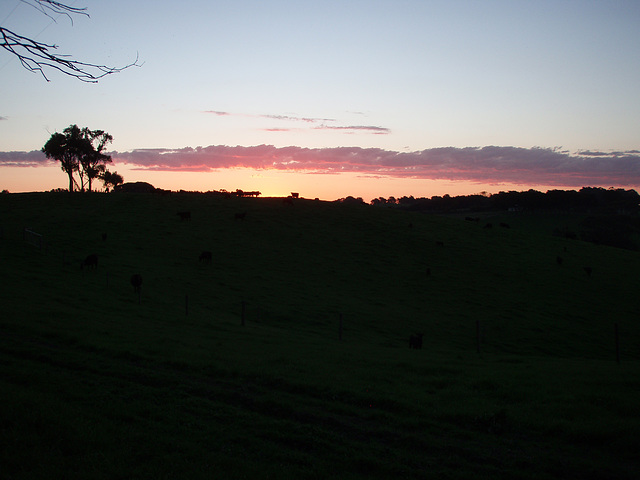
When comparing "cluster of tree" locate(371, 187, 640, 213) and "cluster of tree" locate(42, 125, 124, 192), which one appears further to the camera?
"cluster of tree" locate(371, 187, 640, 213)

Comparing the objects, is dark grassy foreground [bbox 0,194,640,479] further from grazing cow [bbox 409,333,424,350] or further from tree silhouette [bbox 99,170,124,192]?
tree silhouette [bbox 99,170,124,192]

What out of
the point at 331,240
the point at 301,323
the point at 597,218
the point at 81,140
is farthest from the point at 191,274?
the point at 597,218

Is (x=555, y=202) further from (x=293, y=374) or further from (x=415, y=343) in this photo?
(x=293, y=374)

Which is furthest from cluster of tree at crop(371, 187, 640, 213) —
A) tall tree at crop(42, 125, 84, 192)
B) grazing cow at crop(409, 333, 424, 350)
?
grazing cow at crop(409, 333, 424, 350)

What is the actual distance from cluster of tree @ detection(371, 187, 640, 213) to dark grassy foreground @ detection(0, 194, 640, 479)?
77.0 meters

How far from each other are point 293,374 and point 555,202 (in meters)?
123

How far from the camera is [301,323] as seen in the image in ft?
98.4

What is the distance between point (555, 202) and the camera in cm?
11894

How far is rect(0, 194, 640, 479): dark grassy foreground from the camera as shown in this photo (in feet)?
24.6

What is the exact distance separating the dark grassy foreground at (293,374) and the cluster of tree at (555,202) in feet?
253

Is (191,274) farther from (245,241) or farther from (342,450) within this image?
(342,450)

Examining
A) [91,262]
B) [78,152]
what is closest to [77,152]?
[78,152]

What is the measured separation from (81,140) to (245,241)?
44.2 metres

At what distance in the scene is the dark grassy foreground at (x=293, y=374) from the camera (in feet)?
24.6
